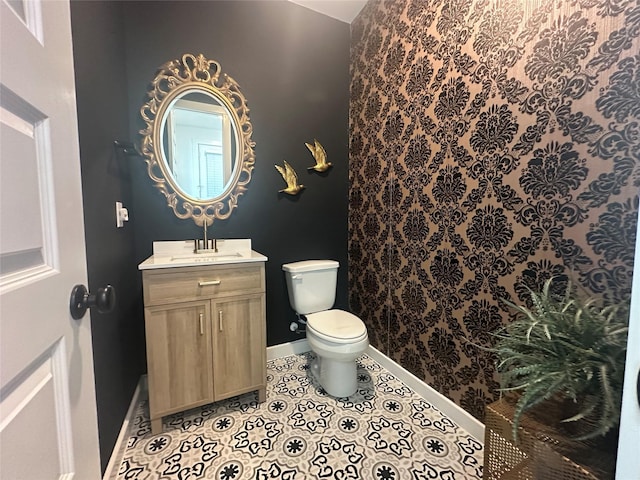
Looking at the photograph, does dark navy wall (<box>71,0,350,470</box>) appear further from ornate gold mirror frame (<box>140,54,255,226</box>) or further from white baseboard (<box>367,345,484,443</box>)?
white baseboard (<box>367,345,484,443</box>)

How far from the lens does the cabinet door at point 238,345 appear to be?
155cm

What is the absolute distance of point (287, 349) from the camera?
7.34 feet

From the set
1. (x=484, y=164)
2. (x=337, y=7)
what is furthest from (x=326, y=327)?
(x=337, y=7)

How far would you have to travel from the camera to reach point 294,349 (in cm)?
226

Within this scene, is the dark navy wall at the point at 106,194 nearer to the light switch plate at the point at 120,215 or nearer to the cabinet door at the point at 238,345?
the light switch plate at the point at 120,215

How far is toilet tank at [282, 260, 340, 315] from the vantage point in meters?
2.03

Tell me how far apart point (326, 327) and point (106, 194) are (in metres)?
1.36

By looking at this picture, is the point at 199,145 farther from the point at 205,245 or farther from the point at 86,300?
A: the point at 86,300

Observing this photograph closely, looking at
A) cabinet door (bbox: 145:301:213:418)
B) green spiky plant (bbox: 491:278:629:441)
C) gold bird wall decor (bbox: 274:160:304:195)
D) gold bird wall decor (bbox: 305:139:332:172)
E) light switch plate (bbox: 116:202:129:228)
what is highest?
gold bird wall decor (bbox: 305:139:332:172)

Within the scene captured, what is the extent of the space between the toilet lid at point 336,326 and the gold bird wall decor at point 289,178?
95 cm

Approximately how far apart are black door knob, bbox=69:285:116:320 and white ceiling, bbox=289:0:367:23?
2.37 meters

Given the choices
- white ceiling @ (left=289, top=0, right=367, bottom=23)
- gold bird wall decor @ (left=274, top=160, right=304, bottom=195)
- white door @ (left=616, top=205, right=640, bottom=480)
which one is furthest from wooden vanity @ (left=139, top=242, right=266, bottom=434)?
white ceiling @ (left=289, top=0, right=367, bottom=23)

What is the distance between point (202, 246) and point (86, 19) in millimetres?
1205

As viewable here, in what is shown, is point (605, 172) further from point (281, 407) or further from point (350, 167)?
point (281, 407)
